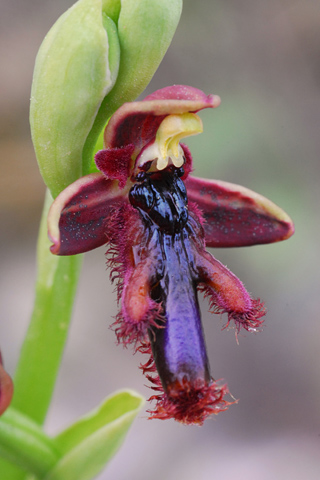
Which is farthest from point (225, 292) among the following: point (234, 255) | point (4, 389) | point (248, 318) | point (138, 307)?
point (234, 255)

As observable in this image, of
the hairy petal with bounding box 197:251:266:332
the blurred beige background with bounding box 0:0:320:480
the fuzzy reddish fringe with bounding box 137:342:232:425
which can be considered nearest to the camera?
the fuzzy reddish fringe with bounding box 137:342:232:425

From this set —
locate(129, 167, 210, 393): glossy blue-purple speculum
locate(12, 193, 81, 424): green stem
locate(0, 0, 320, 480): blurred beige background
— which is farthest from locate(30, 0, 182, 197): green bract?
locate(0, 0, 320, 480): blurred beige background

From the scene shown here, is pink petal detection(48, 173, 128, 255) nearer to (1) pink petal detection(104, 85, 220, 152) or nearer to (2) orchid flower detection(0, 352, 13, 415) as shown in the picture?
(1) pink petal detection(104, 85, 220, 152)

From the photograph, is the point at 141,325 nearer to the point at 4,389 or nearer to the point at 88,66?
the point at 4,389

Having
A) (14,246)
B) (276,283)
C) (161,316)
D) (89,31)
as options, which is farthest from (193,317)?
(14,246)

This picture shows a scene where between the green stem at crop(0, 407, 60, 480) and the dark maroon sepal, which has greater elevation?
the dark maroon sepal

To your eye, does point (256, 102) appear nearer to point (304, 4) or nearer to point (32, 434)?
point (304, 4)
